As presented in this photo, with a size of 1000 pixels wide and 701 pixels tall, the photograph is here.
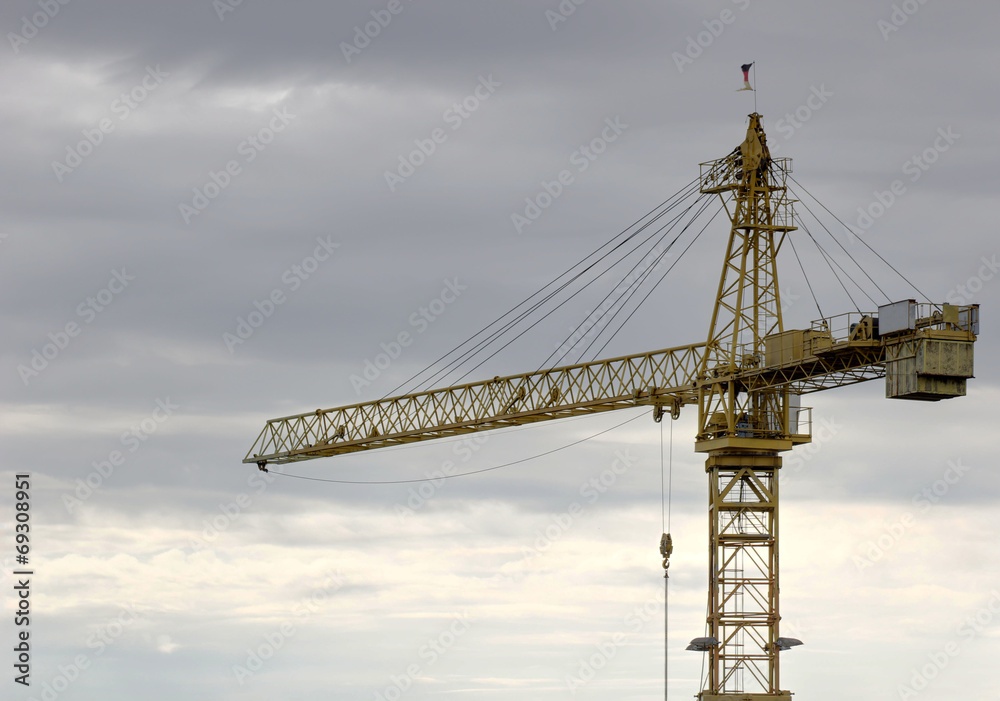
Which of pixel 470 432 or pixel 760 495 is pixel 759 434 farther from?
pixel 470 432

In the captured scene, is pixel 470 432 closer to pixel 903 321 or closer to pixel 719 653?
pixel 719 653

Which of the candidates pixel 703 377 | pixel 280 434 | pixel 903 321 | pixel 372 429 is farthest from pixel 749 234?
pixel 280 434

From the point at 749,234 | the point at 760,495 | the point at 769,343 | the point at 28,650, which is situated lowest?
the point at 28,650

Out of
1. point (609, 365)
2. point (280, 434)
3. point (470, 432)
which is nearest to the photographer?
point (609, 365)

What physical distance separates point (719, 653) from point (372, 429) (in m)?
35.9


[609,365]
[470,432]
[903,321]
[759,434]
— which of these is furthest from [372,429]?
[903,321]

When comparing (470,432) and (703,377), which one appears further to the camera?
(470,432)

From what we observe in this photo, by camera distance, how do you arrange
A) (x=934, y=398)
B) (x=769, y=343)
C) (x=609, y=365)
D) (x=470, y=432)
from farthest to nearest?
(x=470, y=432), (x=609, y=365), (x=769, y=343), (x=934, y=398)

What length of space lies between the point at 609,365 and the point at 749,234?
12.4m

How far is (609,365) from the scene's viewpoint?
433 ft

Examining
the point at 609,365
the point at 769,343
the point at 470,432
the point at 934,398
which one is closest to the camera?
the point at 934,398

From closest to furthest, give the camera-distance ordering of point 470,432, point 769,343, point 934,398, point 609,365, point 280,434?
point 934,398, point 769,343, point 609,365, point 470,432, point 280,434

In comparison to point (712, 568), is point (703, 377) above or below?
above

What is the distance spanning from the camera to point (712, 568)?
127 m
